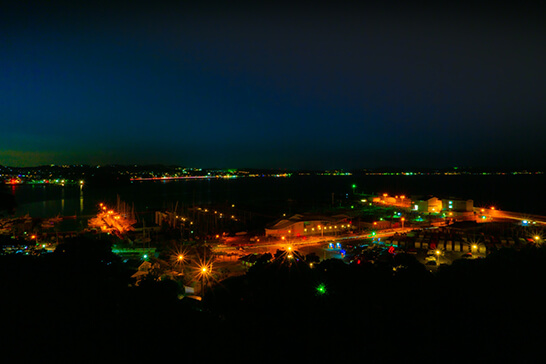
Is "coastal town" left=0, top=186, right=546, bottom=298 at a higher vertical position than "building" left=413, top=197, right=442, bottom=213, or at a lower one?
lower

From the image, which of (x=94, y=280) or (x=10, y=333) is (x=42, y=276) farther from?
(x=10, y=333)

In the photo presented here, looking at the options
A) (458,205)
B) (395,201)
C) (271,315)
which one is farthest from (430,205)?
(271,315)

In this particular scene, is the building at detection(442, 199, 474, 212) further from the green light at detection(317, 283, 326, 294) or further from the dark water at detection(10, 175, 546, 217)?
the green light at detection(317, 283, 326, 294)

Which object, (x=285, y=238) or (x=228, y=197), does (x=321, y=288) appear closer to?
(x=285, y=238)

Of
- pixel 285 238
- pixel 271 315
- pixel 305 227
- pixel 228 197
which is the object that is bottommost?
pixel 228 197

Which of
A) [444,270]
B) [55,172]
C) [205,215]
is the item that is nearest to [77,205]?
[205,215]

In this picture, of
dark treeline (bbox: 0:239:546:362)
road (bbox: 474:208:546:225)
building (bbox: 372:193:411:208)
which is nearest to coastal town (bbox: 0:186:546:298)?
road (bbox: 474:208:546:225)
